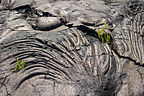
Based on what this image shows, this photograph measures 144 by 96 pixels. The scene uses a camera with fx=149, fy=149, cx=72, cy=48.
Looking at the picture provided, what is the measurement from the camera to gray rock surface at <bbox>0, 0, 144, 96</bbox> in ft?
5.51

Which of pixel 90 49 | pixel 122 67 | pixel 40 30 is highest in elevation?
pixel 40 30

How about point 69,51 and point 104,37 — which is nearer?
point 69,51

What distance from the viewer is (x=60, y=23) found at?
245cm

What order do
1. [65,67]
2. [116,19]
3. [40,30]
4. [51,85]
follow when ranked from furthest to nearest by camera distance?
[116,19], [40,30], [65,67], [51,85]

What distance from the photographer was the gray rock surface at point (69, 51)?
1.68 m

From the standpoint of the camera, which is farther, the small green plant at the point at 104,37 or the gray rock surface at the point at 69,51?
the small green plant at the point at 104,37

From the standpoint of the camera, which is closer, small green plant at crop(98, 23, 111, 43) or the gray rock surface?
the gray rock surface

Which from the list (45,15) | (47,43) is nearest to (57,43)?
(47,43)

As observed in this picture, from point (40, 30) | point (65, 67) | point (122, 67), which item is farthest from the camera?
point (40, 30)

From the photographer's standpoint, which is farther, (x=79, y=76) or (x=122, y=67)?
(x=122, y=67)

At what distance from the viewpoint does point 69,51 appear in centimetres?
198

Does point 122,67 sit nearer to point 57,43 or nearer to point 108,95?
point 108,95

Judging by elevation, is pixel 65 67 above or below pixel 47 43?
below

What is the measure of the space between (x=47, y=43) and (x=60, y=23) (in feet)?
1.82
